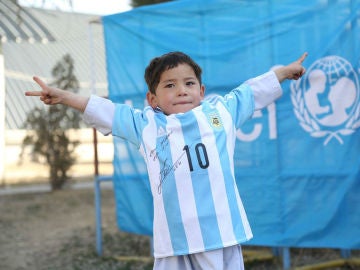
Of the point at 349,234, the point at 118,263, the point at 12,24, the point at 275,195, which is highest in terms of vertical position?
the point at 12,24

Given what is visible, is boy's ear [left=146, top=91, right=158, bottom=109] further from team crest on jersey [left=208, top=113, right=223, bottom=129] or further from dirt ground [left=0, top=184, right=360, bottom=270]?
dirt ground [left=0, top=184, right=360, bottom=270]

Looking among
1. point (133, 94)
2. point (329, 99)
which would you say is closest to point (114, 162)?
point (133, 94)

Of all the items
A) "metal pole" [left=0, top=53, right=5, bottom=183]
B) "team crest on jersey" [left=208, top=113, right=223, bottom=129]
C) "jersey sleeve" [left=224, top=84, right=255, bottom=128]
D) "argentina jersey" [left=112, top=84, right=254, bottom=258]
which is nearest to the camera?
"argentina jersey" [left=112, top=84, right=254, bottom=258]

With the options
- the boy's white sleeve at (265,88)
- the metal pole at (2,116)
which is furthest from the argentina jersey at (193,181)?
the metal pole at (2,116)

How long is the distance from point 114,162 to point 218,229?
266 cm

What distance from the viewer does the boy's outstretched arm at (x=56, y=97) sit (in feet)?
7.37

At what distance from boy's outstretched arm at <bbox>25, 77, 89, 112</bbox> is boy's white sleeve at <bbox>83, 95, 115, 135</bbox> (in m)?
0.03

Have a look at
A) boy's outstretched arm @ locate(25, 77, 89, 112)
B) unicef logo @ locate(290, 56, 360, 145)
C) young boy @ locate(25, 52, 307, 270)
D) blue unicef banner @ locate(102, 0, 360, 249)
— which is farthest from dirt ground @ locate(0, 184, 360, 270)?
boy's outstretched arm @ locate(25, 77, 89, 112)

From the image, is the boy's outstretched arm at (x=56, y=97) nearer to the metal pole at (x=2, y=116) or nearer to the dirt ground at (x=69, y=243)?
the dirt ground at (x=69, y=243)

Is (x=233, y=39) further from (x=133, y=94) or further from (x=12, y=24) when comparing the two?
(x=12, y=24)

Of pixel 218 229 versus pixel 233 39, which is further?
pixel 233 39

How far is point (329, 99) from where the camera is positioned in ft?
12.1

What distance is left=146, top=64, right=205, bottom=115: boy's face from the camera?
2.32 m

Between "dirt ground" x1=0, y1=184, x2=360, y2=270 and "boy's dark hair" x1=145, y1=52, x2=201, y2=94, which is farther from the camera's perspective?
"dirt ground" x1=0, y1=184, x2=360, y2=270
